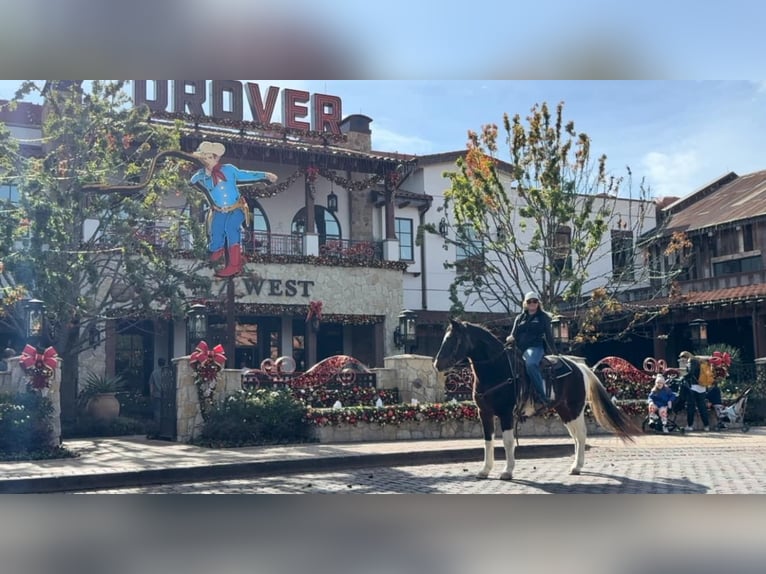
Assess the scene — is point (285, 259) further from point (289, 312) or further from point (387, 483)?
point (387, 483)

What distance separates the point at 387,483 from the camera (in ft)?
35.3

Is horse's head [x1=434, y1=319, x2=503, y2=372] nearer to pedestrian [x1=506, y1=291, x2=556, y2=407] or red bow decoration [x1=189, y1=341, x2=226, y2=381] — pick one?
pedestrian [x1=506, y1=291, x2=556, y2=407]

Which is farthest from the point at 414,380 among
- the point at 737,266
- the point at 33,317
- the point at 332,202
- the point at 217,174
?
the point at 737,266

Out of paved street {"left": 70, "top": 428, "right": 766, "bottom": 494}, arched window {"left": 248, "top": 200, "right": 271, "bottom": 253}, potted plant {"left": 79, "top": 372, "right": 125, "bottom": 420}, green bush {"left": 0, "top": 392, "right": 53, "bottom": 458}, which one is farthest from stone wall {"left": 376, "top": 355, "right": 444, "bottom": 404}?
arched window {"left": 248, "top": 200, "right": 271, "bottom": 253}

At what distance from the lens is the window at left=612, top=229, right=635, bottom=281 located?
2573cm

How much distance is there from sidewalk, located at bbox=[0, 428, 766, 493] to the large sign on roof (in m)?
13.3

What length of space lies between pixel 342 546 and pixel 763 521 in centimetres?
439

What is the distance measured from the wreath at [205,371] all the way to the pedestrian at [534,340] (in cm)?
702

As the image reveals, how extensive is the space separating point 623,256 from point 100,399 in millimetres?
19607

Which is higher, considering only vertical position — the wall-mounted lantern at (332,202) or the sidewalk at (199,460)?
the wall-mounted lantern at (332,202)

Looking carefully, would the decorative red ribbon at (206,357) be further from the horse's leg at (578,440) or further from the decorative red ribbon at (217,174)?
the horse's leg at (578,440)

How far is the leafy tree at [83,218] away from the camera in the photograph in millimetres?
17125

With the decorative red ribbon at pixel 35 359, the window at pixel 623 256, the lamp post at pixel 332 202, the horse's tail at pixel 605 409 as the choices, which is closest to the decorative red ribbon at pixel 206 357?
the decorative red ribbon at pixel 35 359

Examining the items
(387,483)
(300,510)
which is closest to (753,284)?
(387,483)
